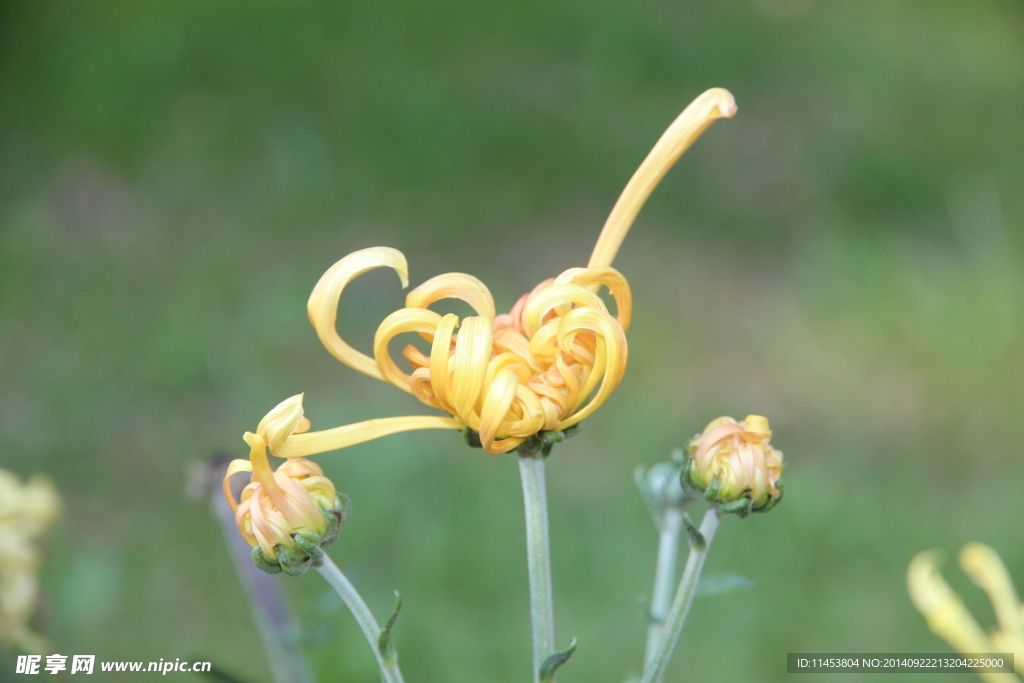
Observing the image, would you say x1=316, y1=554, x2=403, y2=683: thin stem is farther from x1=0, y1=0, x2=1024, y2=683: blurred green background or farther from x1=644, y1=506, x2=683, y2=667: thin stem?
x1=0, y1=0, x2=1024, y2=683: blurred green background

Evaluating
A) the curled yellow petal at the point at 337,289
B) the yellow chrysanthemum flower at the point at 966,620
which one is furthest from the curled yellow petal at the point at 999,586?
the curled yellow petal at the point at 337,289

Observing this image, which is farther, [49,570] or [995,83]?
[995,83]

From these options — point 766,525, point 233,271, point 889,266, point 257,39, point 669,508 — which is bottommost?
point 669,508

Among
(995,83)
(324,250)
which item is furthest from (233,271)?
(995,83)

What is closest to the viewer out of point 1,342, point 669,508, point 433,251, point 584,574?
point 669,508

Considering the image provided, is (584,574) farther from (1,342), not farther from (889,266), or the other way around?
(1,342)

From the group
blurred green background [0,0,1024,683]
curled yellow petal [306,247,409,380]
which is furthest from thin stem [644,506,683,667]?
blurred green background [0,0,1024,683]

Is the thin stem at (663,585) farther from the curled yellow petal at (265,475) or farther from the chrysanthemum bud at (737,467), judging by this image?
the curled yellow petal at (265,475)
